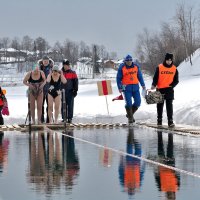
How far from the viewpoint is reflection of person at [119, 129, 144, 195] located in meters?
8.20

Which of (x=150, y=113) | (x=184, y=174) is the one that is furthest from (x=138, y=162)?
(x=150, y=113)

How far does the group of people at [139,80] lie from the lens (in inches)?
752

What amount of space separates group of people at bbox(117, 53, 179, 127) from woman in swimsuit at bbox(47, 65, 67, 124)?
5.60 feet

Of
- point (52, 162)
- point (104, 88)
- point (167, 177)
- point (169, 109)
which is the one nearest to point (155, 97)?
point (169, 109)

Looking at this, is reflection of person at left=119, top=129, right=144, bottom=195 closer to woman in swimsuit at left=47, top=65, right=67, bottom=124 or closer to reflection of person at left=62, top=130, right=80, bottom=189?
reflection of person at left=62, top=130, right=80, bottom=189

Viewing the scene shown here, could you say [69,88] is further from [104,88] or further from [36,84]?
[104,88]

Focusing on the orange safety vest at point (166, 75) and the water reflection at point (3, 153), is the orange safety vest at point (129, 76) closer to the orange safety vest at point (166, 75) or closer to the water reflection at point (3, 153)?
the orange safety vest at point (166, 75)

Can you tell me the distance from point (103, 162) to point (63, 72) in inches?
451

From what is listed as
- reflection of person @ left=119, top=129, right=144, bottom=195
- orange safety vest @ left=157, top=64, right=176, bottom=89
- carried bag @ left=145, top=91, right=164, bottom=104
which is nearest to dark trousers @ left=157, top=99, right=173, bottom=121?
carried bag @ left=145, top=91, right=164, bottom=104

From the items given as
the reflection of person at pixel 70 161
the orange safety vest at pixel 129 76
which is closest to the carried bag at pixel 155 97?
the orange safety vest at pixel 129 76

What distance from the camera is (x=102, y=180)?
8.84 meters

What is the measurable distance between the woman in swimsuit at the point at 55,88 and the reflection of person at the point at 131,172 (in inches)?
295

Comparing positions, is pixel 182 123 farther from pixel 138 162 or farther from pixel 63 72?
pixel 138 162

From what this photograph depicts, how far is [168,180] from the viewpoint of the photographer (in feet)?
28.5
